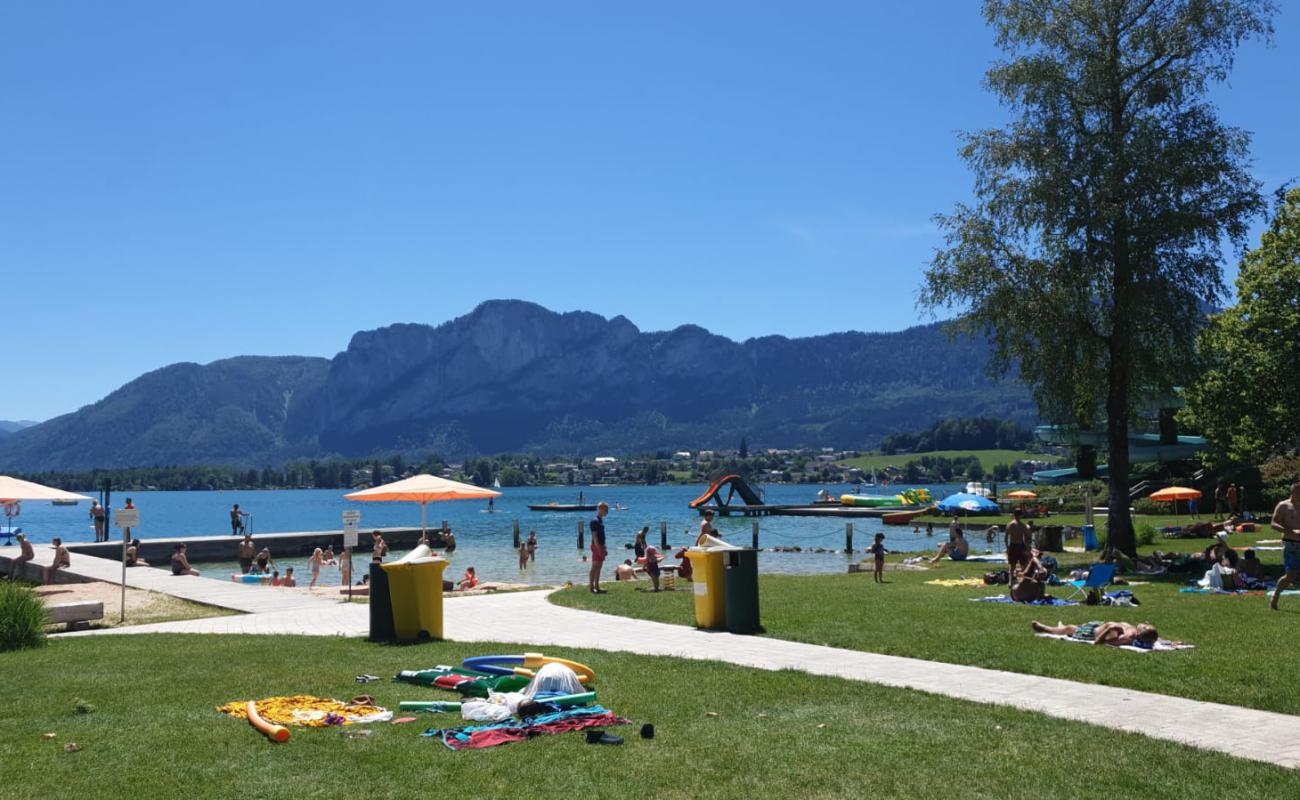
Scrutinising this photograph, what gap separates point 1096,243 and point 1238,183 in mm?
3288

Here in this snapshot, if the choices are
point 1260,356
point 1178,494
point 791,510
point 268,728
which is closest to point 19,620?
point 268,728

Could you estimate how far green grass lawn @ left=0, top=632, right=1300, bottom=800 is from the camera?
247 inches

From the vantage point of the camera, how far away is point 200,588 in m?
22.8

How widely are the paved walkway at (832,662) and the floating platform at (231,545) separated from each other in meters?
25.9

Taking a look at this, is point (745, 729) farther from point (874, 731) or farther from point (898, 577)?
point (898, 577)

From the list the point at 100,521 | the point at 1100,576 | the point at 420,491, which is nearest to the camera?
the point at 1100,576

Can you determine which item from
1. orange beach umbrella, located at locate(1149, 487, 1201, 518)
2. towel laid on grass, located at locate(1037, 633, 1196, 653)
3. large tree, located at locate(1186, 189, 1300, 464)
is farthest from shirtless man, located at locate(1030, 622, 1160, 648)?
orange beach umbrella, located at locate(1149, 487, 1201, 518)

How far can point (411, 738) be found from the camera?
7.56 meters

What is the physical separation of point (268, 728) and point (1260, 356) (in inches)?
1105

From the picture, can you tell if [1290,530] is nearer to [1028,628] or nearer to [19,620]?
[1028,628]

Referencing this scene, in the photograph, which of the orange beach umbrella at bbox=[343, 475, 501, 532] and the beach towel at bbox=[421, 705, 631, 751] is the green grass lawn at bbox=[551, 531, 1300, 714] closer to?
the orange beach umbrella at bbox=[343, 475, 501, 532]

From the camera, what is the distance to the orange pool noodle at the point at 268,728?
24.4 feet

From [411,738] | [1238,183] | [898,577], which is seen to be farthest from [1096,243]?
[411,738]

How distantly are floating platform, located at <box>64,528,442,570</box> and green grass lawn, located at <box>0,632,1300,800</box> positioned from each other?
33.6m
